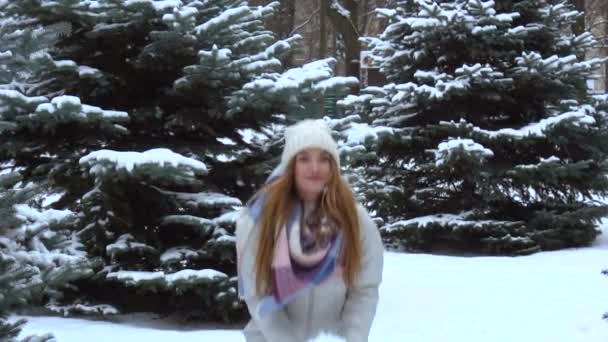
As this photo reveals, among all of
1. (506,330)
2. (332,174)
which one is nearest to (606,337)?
(506,330)

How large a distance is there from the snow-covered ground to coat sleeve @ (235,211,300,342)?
10.2ft

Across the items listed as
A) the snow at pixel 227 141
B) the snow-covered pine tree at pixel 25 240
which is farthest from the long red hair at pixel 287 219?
the snow at pixel 227 141

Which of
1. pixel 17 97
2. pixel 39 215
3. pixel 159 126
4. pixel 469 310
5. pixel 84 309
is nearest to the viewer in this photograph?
pixel 39 215

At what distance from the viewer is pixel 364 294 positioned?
129 inches

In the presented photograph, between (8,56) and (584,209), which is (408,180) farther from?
(8,56)

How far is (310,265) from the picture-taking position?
10.5ft

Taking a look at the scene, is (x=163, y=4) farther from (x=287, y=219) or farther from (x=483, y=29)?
(x=483, y=29)

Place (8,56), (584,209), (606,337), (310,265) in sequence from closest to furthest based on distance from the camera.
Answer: (310,265) < (8,56) < (606,337) < (584,209)

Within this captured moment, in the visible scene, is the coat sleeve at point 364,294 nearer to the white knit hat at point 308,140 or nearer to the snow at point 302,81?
the white knit hat at point 308,140

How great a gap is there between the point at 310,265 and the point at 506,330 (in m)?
3.88

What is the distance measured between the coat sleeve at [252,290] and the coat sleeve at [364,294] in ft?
0.74

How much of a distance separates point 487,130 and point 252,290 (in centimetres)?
855

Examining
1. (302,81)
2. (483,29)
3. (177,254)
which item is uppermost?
(483,29)

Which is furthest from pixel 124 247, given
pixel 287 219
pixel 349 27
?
pixel 349 27
